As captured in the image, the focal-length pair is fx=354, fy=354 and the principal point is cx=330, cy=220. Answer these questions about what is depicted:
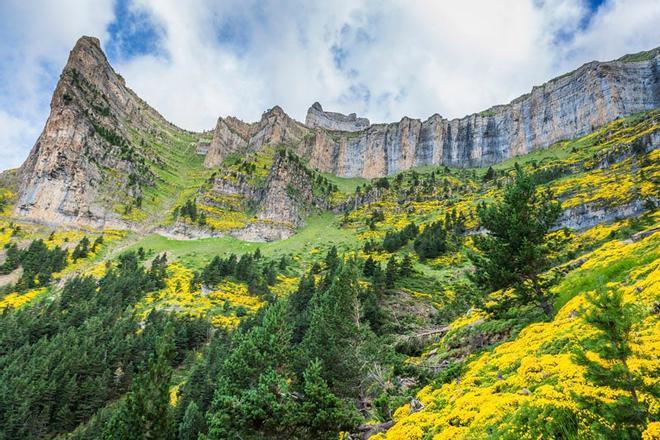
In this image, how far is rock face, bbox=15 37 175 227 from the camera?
129625 millimetres

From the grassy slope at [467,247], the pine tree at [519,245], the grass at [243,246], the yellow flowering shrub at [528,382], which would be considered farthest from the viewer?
the grass at [243,246]

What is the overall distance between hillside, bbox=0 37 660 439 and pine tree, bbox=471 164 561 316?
0.59 feet

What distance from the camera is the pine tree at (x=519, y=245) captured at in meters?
21.4

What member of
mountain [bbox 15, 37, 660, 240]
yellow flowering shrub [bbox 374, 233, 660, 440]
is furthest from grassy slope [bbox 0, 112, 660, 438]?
mountain [bbox 15, 37, 660, 240]

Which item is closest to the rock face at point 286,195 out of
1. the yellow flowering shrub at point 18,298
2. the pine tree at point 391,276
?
the yellow flowering shrub at point 18,298

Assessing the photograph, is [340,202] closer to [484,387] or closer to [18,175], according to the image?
[18,175]

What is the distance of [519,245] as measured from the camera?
22.1 meters

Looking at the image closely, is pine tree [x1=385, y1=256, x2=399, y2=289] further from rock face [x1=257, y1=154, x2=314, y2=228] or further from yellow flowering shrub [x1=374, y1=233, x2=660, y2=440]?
rock face [x1=257, y1=154, x2=314, y2=228]

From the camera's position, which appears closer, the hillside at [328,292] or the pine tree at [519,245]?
the hillside at [328,292]

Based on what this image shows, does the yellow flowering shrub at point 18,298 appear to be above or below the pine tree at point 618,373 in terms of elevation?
below

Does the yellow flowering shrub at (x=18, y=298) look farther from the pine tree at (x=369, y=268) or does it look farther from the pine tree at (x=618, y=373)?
the pine tree at (x=618, y=373)

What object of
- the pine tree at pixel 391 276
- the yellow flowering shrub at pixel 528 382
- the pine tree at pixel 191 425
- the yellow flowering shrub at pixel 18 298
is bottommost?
the pine tree at pixel 191 425

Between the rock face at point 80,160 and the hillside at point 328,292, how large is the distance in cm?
95

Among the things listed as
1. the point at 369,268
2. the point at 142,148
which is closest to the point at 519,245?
the point at 369,268
